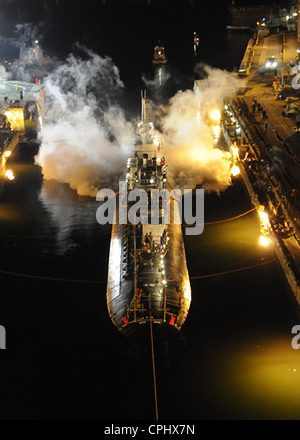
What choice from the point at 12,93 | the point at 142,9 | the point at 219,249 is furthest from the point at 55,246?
the point at 142,9

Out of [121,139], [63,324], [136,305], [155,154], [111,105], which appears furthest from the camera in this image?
[111,105]

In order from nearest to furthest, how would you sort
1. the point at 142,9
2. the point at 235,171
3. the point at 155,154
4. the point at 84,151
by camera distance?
the point at 155,154 → the point at 235,171 → the point at 84,151 → the point at 142,9

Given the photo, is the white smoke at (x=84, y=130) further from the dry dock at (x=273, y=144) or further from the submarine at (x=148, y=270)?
the dry dock at (x=273, y=144)

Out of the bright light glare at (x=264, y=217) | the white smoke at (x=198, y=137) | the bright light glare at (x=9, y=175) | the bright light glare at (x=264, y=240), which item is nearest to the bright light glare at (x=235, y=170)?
the white smoke at (x=198, y=137)

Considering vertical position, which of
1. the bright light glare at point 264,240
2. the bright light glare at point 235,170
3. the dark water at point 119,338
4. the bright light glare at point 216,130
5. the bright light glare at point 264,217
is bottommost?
the dark water at point 119,338

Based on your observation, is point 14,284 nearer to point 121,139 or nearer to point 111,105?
point 121,139

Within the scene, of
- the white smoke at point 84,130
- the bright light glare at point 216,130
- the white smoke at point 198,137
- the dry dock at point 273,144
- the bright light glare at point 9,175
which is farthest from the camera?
the bright light glare at point 216,130
